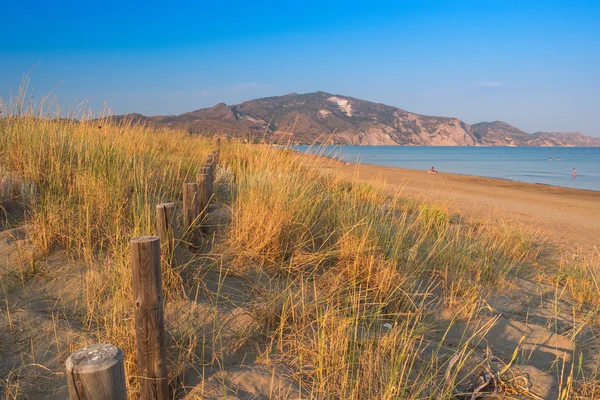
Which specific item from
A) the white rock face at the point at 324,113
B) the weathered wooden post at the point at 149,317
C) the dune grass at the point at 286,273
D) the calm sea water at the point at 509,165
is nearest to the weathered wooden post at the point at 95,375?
the weathered wooden post at the point at 149,317

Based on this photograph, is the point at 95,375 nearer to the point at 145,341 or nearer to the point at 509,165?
the point at 145,341

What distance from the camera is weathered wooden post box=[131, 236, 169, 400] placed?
2057 mm

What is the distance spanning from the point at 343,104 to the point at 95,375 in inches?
6151

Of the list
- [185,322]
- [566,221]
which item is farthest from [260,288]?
[566,221]

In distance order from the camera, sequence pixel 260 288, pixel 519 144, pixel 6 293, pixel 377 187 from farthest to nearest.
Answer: pixel 519 144 → pixel 377 187 → pixel 260 288 → pixel 6 293

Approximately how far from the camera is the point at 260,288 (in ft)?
11.2

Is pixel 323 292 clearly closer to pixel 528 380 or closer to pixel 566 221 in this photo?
pixel 528 380

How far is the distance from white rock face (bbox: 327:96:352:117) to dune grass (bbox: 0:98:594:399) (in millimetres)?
145889

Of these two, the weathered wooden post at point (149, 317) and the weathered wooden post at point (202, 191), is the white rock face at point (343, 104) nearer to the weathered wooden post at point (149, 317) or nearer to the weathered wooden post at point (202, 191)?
the weathered wooden post at point (202, 191)

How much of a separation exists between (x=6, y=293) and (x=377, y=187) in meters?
5.49

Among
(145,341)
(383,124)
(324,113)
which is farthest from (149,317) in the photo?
(383,124)

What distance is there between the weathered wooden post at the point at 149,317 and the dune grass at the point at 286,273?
18 cm

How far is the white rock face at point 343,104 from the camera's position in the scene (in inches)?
5807

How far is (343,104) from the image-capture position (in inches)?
5994
